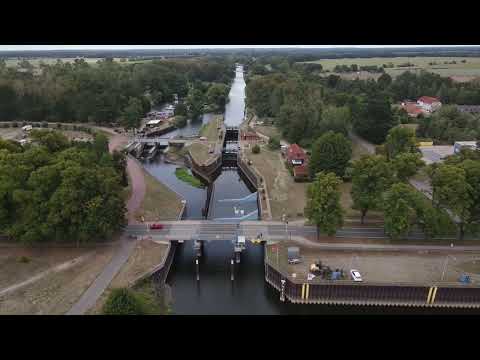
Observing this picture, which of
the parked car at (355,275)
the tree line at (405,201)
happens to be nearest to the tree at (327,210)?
the tree line at (405,201)

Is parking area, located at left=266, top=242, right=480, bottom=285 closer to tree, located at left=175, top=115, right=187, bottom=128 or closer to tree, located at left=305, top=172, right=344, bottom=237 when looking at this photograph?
tree, located at left=305, top=172, right=344, bottom=237

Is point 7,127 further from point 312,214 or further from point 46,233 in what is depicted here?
point 312,214

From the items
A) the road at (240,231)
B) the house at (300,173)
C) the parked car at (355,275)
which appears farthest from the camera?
the house at (300,173)

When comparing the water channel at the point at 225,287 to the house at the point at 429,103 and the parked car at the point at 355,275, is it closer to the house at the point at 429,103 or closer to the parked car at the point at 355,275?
the parked car at the point at 355,275

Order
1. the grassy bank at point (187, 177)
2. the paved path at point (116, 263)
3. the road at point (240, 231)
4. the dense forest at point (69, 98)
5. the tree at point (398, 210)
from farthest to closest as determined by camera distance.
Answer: the dense forest at point (69, 98), the grassy bank at point (187, 177), the road at point (240, 231), the tree at point (398, 210), the paved path at point (116, 263)

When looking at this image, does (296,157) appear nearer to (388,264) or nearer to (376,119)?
(376,119)

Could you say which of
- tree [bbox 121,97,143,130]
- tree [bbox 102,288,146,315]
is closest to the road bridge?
tree [bbox 102,288,146,315]
